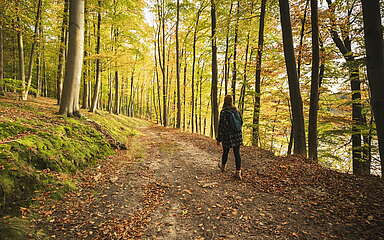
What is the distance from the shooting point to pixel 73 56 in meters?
7.98

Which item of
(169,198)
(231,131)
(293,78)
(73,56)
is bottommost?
(169,198)

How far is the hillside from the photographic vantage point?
3.04 meters

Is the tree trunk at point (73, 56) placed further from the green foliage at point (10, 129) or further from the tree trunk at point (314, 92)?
the tree trunk at point (314, 92)

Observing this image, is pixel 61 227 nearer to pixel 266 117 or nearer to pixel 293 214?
pixel 293 214

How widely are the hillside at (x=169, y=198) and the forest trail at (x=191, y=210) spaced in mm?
18

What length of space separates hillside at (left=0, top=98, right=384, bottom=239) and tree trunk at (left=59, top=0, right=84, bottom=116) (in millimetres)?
2341

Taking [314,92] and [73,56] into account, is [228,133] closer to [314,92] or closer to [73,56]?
[314,92]

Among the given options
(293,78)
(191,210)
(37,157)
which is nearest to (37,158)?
(37,157)

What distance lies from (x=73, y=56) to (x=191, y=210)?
26.9ft

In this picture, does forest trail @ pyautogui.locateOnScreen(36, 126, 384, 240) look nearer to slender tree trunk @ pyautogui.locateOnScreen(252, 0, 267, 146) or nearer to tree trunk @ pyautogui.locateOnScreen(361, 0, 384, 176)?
tree trunk @ pyautogui.locateOnScreen(361, 0, 384, 176)

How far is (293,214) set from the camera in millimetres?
3430

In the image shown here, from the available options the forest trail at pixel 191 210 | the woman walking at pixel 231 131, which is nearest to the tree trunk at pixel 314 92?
the forest trail at pixel 191 210

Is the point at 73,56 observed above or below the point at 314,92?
above

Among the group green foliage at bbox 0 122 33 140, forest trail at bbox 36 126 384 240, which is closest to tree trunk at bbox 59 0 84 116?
green foliage at bbox 0 122 33 140
